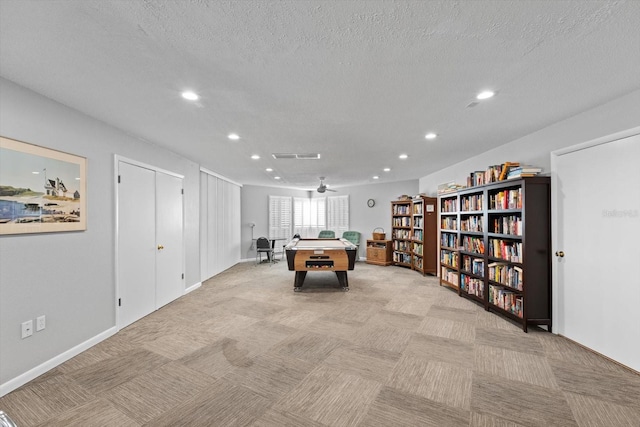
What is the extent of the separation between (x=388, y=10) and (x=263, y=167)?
481cm

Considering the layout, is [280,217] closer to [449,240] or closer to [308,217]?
[308,217]

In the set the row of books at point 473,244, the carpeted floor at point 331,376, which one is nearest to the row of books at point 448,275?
the row of books at point 473,244

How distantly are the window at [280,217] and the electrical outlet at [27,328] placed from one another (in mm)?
7107

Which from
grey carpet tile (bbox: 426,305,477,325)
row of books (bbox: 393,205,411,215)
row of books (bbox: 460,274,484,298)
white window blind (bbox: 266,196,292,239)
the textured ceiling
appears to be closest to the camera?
the textured ceiling

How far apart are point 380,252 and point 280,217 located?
12.5 ft

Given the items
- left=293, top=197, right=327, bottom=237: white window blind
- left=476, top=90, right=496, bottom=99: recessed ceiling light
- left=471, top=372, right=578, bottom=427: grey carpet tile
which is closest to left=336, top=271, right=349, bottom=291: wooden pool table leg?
left=471, top=372, right=578, bottom=427: grey carpet tile

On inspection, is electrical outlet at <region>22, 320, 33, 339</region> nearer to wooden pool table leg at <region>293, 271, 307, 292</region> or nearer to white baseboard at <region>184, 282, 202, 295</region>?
white baseboard at <region>184, 282, 202, 295</region>

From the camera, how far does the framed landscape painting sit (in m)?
2.28

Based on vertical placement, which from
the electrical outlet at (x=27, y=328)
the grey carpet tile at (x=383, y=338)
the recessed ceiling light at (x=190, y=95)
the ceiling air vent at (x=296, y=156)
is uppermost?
the recessed ceiling light at (x=190, y=95)

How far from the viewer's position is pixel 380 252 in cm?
814

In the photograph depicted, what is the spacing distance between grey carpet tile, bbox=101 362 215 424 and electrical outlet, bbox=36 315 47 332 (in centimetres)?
96

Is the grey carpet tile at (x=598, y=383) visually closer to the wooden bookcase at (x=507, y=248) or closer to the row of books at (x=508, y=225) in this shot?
the wooden bookcase at (x=507, y=248)

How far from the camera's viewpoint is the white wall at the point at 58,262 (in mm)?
2303

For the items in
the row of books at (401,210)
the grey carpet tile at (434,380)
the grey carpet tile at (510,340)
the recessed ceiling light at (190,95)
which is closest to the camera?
the grey carpet tile at (434,380)
